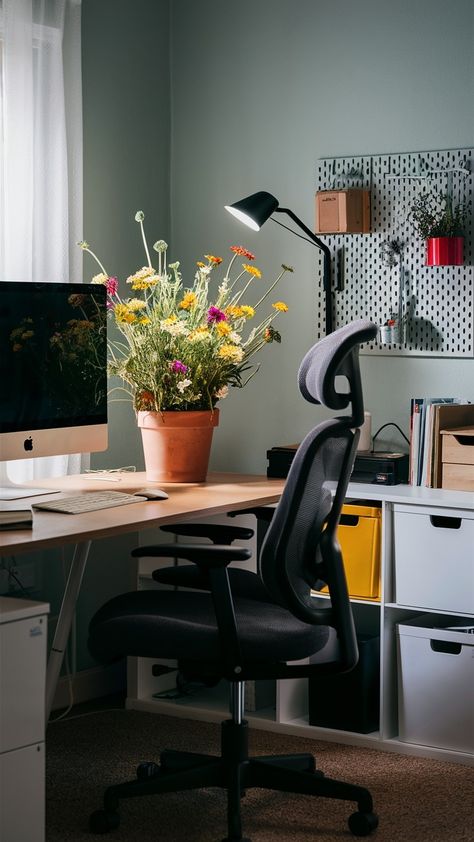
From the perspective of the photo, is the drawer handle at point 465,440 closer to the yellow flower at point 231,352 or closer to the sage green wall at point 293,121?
the sage green wall at point 293,121

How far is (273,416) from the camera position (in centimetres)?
416

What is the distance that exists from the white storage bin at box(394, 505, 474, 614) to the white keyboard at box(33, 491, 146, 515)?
78 centimetres

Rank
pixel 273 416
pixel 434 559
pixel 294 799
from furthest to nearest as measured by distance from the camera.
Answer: pixel 273 416, pixel 434 559, pixel 294 799

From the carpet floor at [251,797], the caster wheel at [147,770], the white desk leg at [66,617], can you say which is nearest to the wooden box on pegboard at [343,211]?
the white desk leg at [66,617]

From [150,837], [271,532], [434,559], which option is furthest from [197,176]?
[150,837]

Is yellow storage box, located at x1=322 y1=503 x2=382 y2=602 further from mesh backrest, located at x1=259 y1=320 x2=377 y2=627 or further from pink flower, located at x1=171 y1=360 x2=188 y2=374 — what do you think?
mesh backrest, located at x1=259 y1=320 x2=377 y2=627

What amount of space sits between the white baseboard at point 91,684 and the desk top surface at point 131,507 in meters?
0.77

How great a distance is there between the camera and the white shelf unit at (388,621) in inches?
132

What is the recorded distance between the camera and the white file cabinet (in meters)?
2.48

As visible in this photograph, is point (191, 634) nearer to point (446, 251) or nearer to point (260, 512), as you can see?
point (260, 512)

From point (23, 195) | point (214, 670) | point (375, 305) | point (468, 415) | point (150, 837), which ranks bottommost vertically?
point (150, 837)

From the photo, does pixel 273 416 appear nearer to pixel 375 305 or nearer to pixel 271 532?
pixel 375 305

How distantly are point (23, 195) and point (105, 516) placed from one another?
1.22 metres

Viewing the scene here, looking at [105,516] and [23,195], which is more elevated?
[23,195]
